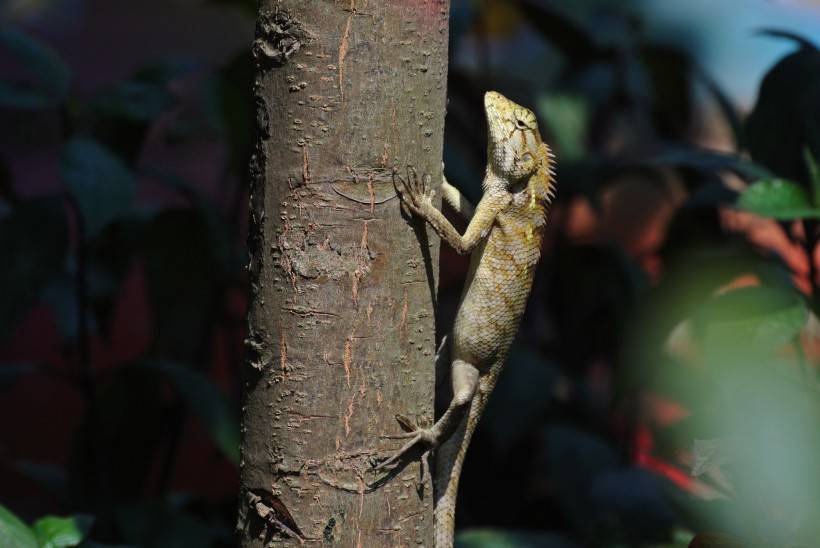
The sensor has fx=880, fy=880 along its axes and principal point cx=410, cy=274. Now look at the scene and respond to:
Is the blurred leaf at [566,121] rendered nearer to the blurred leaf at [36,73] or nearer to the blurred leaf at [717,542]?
the blurred leaf at [36,73]

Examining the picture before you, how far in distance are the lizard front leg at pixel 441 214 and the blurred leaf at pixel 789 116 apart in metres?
0.85

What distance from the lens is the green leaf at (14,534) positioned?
163 cm

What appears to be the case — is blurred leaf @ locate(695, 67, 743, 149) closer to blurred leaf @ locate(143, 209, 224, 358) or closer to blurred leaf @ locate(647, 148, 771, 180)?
blurred leaf @ locate(647, 148, 771, 180)

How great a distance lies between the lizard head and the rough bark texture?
0.77 meters

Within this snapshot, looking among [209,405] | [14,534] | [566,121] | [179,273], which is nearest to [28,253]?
[179,273]

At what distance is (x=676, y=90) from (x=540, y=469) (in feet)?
6.39

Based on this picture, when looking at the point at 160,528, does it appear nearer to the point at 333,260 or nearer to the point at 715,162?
the point at 333,260

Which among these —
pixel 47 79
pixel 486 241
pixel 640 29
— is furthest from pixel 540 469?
pixel 47 79

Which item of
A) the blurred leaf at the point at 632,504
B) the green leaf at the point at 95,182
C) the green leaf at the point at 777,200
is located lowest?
the blurred leaf at the point at 632,504

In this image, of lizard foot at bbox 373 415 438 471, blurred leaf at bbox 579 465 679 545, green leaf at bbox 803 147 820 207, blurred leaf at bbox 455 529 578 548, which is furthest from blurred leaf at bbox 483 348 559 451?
lizard foot at bbox 373 415 438 471

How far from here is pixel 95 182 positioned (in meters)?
2.52

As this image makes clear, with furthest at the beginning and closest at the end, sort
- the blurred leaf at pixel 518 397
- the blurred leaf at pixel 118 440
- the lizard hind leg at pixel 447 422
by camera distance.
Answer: the blurred leaf at pixel 518 397 → the blurred leaf at pixel 118 440 → the lizard hind leg at pixel 447 422

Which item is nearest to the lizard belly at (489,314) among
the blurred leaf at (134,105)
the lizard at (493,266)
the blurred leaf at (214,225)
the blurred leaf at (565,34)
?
the lizard at (493,266)

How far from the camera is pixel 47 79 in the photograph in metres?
2.84
